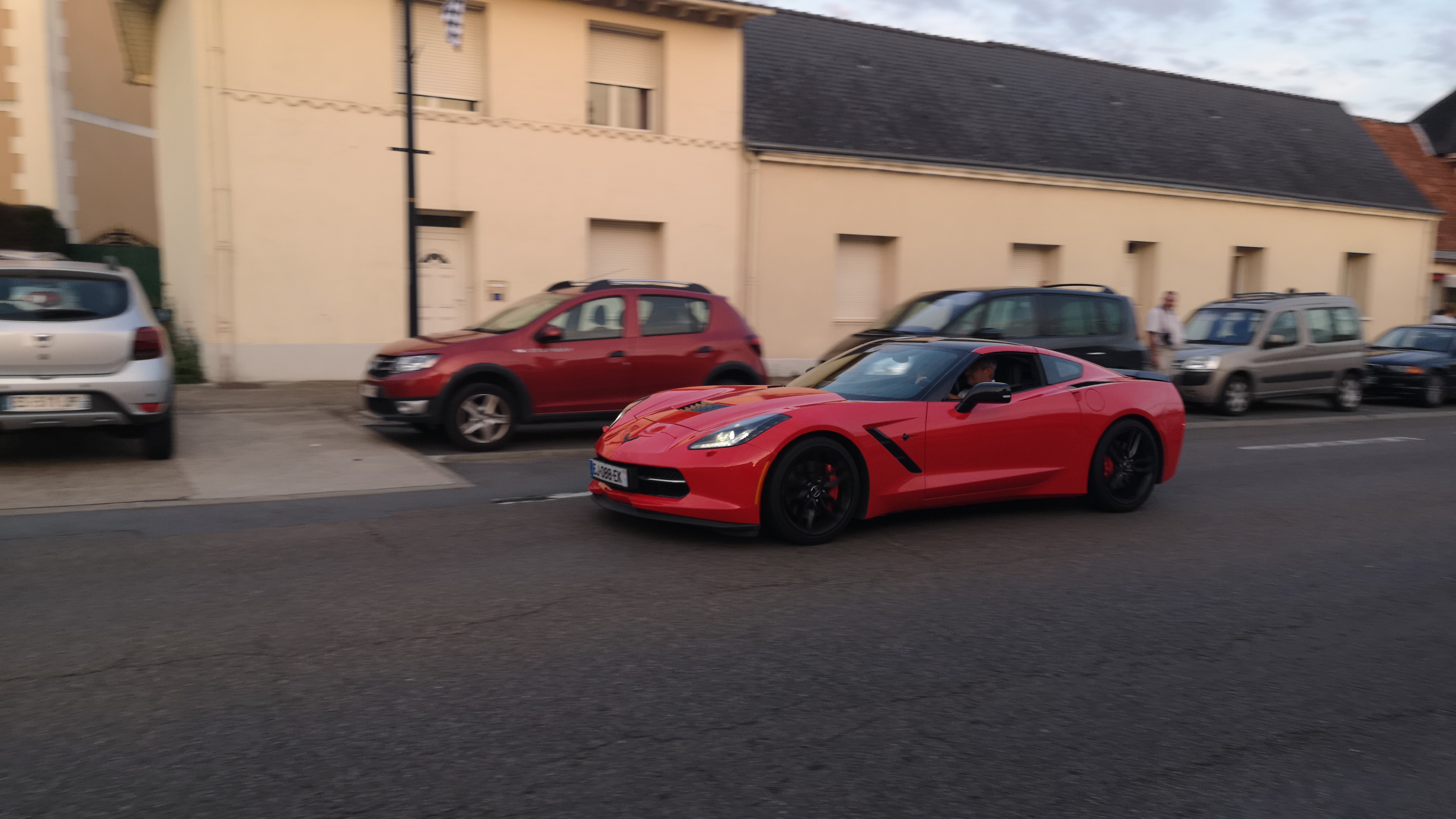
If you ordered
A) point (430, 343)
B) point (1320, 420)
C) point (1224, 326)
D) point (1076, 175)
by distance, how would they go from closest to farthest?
point (430, 343)
point (1320, 420)
point (1224, 326)
point (1076, 175)

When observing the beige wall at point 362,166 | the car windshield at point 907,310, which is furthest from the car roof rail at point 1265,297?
the beige wall at point 362,166

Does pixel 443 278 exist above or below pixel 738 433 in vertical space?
above

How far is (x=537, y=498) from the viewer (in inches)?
309

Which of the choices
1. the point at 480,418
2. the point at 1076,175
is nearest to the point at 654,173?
the point at 480,418

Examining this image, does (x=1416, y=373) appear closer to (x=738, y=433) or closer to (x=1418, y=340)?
(x=1418, y=340)

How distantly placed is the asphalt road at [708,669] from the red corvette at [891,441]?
1.00ft

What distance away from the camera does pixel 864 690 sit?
4090mm

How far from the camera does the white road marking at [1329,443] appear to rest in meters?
11.8

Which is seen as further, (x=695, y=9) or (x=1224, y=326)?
(x=695, y=9)

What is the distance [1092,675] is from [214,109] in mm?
14315

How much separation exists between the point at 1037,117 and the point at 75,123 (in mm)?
20376

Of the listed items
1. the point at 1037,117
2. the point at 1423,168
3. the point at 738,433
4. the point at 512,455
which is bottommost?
the point at 512,455

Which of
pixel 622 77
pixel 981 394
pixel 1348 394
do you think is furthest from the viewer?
pixel 622 77

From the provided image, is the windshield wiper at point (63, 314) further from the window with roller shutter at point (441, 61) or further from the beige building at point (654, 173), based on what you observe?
the window with roller shutter at point (441, 61)
